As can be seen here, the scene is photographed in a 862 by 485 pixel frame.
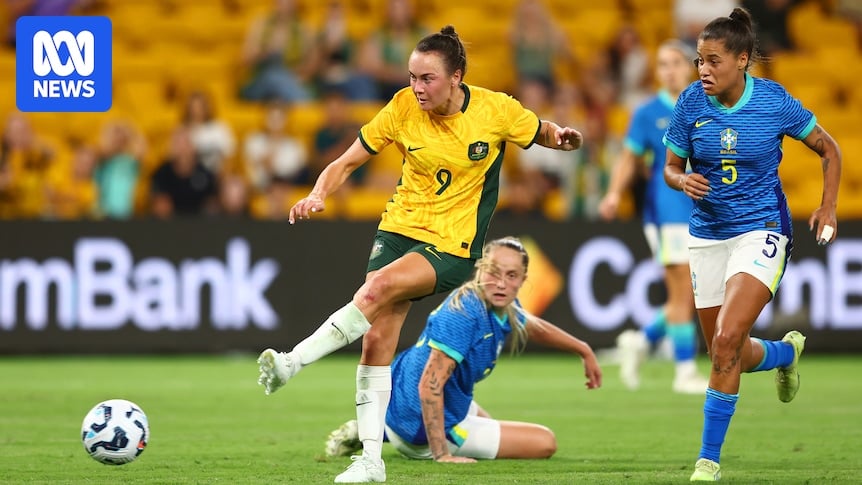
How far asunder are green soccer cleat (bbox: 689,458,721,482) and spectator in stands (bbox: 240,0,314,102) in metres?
10.8

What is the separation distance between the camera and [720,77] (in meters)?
6.19

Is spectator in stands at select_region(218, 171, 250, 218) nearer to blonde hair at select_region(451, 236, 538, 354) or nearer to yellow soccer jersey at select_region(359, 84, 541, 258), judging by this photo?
blonde hair at select_region(451, 236, 538, 354)

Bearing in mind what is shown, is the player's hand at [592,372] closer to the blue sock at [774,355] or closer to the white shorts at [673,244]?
the blue sock at [774,355]

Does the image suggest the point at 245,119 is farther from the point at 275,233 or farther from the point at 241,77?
the point at 275,233

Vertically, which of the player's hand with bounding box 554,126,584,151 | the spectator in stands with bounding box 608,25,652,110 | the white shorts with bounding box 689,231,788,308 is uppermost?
the spectator in stands with bounding box 608,25,652,110

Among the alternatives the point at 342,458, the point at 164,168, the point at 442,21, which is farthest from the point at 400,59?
the point at 342,458

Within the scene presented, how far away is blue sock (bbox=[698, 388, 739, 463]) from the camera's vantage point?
6164 millimetres

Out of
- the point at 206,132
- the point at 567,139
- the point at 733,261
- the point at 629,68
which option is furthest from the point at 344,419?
the point at 629,68

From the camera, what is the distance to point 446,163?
20.9 feet

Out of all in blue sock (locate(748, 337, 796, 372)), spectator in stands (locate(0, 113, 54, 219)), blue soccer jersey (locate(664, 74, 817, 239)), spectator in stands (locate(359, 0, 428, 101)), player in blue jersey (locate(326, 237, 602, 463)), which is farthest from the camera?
spectator in stands (locate(359, 0, 428, 101))

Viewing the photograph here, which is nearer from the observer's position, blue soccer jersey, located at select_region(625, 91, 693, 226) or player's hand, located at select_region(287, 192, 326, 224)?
player's hand, located at select_region(287, 192, 326, 224)

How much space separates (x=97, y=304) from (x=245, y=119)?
3.60 meters

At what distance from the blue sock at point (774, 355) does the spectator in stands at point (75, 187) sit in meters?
8.94

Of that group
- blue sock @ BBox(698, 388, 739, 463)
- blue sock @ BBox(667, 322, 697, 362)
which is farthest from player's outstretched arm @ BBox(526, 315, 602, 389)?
blue sock @ BBox(667, 322, 697, 362)
